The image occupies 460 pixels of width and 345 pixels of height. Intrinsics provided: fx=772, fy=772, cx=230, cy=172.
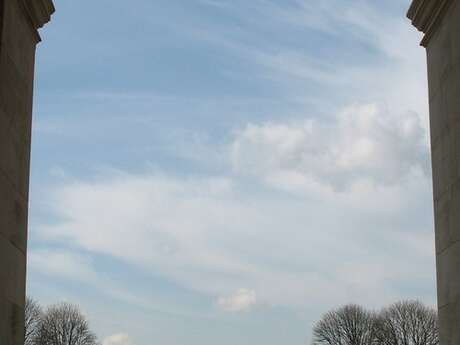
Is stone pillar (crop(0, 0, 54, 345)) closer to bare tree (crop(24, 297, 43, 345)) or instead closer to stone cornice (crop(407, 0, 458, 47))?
stone cornice (crop(407, 0, 458, 47))

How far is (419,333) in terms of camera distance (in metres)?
108

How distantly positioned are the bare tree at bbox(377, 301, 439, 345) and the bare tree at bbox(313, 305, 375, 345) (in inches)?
106

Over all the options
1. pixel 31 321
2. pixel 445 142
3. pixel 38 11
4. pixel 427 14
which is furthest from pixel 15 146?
pixel 31 321

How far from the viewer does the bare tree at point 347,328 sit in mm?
117500

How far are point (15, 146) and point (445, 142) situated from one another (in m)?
9.80

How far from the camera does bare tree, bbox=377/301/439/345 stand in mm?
107312


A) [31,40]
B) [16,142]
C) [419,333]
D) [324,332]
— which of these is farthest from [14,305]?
[324,332]

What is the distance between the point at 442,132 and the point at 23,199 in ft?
32.5

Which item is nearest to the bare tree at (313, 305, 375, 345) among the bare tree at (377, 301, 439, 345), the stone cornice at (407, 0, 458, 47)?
the bare tree at (377, 301, 439, 345)

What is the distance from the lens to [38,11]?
18.8 m

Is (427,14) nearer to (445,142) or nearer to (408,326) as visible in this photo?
(445,142)

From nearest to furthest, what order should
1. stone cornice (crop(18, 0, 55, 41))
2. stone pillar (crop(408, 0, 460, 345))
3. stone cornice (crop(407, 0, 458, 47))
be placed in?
stone pillar (crop(408, 0, 460, 345)) → stone cornice (crop(18, 0, 55, 41)) → stone cornice (crop(407, 0, 458, 47))

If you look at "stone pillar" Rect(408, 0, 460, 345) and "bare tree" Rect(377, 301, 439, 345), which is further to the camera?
"bare tree" Rect(377, 301, 439, 345)

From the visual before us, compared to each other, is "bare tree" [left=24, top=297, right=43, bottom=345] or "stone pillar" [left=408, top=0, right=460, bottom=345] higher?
"bare tree" [left=24, top=297, right=43, bottom=345]
